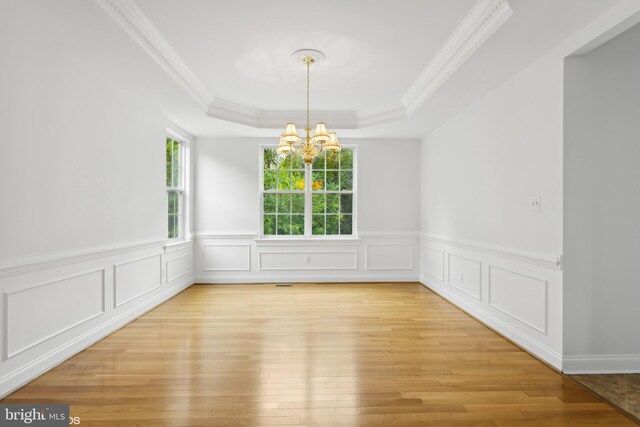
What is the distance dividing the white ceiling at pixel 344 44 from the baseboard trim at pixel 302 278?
8.97ft

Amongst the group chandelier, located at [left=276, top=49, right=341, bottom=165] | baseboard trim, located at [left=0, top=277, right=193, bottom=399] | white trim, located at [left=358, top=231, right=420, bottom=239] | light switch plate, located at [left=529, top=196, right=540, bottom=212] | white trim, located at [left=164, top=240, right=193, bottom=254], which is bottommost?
baseboard trim, located at [left=0, top=277, right=193, bottom=399]

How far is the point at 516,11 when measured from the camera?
245 centimetres

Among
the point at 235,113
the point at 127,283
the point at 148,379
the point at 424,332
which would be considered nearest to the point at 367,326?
the point at 424,332

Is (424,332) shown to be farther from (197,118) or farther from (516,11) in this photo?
(197,118)

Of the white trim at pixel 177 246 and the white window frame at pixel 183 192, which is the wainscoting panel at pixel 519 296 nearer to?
the white trim at pixel 177 246

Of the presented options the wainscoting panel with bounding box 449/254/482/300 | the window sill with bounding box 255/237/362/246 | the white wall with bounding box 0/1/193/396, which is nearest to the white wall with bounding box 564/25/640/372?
the wainscoting panel with bounding box 449/254/482/300

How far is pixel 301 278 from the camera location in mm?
6461

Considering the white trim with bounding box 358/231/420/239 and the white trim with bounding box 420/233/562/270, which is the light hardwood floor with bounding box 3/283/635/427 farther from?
the white trim with bounding box 358/231/420/239

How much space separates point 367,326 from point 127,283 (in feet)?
8.68

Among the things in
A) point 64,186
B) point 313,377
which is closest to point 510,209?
point 313,377

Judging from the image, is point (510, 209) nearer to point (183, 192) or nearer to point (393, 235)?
point (393, 235)

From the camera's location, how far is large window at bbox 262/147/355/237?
21.6 feet

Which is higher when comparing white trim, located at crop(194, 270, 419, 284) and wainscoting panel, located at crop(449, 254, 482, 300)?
wainscoting panel, located at crop(449, 254, 482, 300)

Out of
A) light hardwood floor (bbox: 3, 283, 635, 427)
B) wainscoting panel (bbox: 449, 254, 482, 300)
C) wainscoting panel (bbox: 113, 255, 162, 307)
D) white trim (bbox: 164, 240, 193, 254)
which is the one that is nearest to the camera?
light hardwood floor (bbox: 3, 283, 635, 427)
